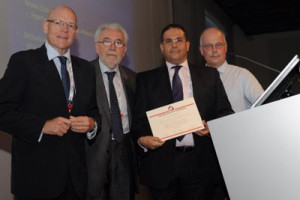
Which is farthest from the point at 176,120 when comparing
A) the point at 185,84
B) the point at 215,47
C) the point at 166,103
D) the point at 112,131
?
the point at 215,47

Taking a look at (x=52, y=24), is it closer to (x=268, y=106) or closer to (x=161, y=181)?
(x=161, y=181)

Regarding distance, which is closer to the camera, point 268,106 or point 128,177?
point 268,106

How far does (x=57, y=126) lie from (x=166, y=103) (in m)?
0.85

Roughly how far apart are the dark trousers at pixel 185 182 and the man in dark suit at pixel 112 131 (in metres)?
0.30

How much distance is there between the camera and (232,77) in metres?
2.91

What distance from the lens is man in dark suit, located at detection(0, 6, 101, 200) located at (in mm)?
1815

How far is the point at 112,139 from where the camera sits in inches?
97.9

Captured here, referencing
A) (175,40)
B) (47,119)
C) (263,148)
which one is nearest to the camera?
(263,148)

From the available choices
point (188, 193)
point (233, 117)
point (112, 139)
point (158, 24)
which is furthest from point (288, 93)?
point (158, 24)

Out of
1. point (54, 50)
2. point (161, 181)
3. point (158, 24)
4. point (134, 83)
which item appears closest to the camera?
point (54, 50)

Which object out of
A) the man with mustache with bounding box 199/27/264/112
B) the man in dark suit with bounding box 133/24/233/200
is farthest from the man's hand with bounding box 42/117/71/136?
the man with mustache with bounding box 199/27/264/112

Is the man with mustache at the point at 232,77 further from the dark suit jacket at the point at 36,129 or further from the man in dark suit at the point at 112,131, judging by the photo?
the dark suit jacket at the point at 36,129

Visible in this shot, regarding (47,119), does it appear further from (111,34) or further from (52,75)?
(111,34)

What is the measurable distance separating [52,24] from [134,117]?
81cm
